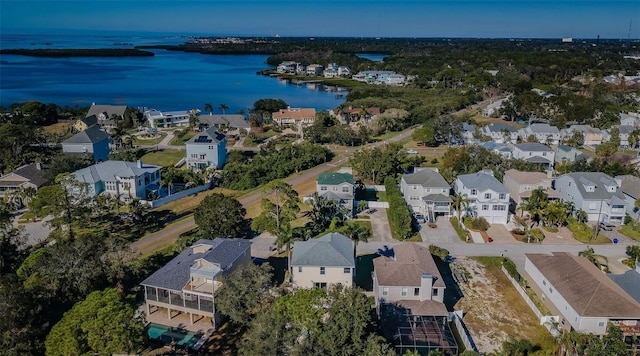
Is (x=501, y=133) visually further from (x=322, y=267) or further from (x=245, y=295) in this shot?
(x=245, y=295)

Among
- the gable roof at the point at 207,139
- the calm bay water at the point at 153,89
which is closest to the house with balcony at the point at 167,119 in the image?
the calm bay water at the point at 153,89

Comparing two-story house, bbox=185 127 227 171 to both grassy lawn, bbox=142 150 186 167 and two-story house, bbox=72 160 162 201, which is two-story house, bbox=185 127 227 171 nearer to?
grassy lawn, bbox=142 150 186 167

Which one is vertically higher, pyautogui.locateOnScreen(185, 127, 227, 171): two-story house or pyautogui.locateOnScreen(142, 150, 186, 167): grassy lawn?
pyautogui.locateOnScreen(185, 127, 227, 171): two-story house

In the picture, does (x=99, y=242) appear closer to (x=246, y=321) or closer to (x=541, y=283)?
(x=246, y=321)

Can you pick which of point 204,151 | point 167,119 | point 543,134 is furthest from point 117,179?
point 543,134

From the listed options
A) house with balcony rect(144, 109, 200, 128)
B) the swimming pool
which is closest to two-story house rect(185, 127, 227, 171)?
house with balcony rect(144, 109, 200, 128)
